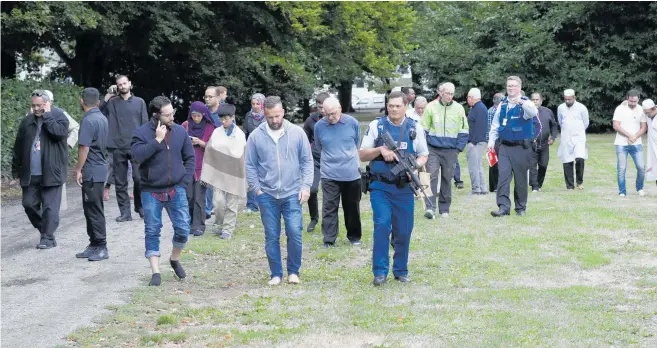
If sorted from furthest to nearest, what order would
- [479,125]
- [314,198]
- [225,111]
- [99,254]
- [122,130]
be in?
[479,125] → [122,130] → [314,198] → [225,111] → [99,254]

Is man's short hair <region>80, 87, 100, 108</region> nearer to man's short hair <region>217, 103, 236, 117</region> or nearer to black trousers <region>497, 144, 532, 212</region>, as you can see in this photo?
man's short hair <region>217, 103, 236, 117</region>

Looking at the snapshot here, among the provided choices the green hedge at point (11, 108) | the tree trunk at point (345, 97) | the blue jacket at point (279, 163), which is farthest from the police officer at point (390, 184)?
the tree trunk at point (345, 97)

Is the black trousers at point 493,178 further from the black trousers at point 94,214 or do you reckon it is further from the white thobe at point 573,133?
the black trousers at point 94,214

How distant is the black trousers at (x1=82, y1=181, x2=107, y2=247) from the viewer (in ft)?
39.4

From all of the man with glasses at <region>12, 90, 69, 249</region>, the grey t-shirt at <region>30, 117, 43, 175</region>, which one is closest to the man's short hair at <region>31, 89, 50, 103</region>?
the man with glasses at <region>12, 90, 69, 249</region>

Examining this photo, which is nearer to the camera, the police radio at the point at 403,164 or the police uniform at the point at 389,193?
the police radio at the point at 403,164

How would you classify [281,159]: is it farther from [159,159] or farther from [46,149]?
[46,149]

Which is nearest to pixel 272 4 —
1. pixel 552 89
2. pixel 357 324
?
pixel 552 89

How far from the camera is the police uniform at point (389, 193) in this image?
991cm

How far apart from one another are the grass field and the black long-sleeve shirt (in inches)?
91.9

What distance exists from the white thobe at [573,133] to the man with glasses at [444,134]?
490cm

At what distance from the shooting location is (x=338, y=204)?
12.8 meters

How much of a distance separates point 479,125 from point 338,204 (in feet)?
21.4

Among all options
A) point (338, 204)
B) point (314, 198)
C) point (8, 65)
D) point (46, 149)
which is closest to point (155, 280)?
point (338, 204)
